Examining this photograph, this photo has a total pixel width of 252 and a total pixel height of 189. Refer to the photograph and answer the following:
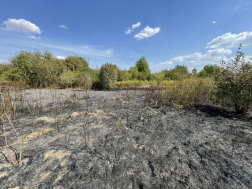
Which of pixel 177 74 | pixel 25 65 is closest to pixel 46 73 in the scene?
pixel 25 65

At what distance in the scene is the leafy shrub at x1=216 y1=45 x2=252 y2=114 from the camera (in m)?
3.31

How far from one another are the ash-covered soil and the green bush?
6.38m

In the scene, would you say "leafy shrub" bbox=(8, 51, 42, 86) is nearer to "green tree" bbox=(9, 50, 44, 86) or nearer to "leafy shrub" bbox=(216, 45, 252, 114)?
"green tree" bbox=(9, 50, 44, 86)

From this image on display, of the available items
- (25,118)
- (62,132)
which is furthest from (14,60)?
(62,132)

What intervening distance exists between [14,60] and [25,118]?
961 centimetres

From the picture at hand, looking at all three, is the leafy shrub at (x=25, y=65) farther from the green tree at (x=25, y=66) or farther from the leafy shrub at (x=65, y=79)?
the leafy shrub at (x=65, y=79)

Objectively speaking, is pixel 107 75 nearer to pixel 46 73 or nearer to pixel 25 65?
pixel 46 73

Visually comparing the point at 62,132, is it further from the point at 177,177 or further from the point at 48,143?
the point at 177,177

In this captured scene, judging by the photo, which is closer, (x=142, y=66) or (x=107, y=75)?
(x=107, y=75)

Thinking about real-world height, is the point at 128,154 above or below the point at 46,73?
below

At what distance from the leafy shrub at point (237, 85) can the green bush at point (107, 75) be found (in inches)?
271

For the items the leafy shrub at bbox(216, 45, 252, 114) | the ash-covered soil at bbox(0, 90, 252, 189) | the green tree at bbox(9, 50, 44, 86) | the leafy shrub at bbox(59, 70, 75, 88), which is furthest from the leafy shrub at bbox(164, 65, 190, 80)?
the green tree at bbox(9, 50, 44, 86)

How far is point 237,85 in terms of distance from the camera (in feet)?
11.3

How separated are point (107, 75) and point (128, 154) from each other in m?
7.87
